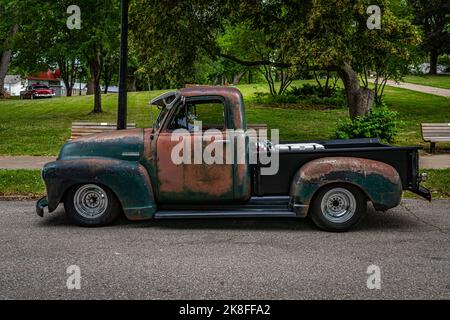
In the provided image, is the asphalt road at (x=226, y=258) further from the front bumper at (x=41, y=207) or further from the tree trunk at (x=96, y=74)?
the tree trunk at (x=96, y=74)

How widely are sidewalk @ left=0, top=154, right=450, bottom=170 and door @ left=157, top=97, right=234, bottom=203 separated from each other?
6121 millimetres

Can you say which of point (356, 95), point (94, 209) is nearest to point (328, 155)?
point (94, 209)

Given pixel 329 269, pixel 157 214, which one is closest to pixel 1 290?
pixel 157 214

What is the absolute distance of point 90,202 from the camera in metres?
7.70

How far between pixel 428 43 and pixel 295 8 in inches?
1263

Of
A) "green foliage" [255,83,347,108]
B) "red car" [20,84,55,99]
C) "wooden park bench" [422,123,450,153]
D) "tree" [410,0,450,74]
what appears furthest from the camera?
"red car" [20,84,55,99]

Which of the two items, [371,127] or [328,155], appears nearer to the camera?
[328,155]

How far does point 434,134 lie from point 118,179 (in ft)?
34.2

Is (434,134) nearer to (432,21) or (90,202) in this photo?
→ (90,202)

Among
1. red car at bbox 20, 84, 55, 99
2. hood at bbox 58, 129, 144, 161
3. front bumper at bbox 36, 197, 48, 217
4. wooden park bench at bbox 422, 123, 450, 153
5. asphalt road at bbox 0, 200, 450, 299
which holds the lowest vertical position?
asphalt road at bbox 0, 200, 450, 299

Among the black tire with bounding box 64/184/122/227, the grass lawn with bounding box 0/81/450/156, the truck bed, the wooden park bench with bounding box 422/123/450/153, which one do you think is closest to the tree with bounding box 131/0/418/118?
the wooden park bench with bounding box 422/123/450/153

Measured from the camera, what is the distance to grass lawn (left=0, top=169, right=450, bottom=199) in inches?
396

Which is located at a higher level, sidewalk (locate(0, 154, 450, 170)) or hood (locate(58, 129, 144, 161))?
hood (locate(58, 129, 144, 161))

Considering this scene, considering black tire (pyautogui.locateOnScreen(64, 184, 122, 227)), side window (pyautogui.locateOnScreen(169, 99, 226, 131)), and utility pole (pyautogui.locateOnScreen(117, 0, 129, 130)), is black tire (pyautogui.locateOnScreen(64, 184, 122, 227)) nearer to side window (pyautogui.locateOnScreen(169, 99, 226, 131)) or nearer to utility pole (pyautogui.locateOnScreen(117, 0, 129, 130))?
side window (pyautogui.locateOnScreen(169, 99, 226, 131))
